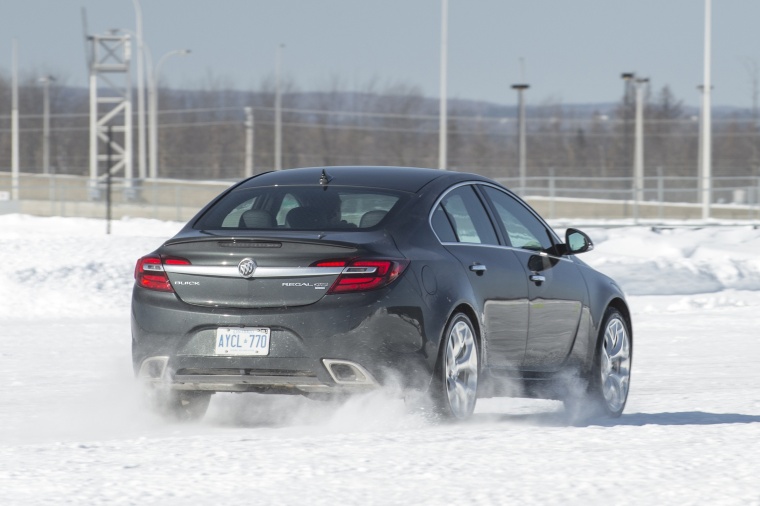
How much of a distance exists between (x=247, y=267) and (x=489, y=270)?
1.43 metres

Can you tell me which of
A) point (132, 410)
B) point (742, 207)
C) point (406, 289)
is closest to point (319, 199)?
point (406, 289)

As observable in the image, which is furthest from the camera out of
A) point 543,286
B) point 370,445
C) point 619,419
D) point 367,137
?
point 367,137

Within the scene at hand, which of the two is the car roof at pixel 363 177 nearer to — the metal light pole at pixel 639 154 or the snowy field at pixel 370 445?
the snowy field at pixel 370 445

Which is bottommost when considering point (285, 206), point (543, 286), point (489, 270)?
point (543, 286)

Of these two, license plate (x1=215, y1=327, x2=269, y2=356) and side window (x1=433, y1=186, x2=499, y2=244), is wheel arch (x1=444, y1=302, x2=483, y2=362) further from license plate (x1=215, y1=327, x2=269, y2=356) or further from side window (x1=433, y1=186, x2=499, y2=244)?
license plate (x1=215, y1=327, x2=269, y2=356)

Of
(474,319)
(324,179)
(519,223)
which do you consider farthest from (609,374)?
(324,179)

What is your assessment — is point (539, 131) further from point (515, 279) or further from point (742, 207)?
point (515, 279)

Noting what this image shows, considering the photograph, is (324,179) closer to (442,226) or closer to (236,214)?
(236,214)

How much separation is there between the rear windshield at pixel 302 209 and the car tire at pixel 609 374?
198cm

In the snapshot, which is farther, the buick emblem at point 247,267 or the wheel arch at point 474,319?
the wheel arch at point 474,319

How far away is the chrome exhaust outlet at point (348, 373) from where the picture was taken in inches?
278

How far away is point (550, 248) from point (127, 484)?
3859 mm

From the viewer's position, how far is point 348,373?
710 centimetres

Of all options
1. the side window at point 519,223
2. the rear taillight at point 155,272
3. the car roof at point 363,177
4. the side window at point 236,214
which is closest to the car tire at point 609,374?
the side window at point 519,223
